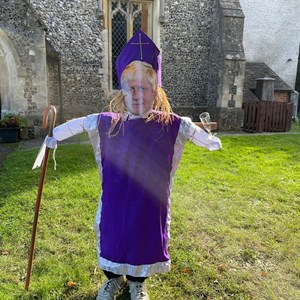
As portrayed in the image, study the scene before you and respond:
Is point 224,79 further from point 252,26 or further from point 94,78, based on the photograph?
point 252,26

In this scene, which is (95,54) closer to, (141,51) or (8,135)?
(8,135)

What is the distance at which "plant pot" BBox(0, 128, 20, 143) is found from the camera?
347 inches

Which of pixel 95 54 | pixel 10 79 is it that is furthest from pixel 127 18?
pixel 10 79

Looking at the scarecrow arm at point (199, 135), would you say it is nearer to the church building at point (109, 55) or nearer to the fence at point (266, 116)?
the church building at point (109, 55)

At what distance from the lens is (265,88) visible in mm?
13562

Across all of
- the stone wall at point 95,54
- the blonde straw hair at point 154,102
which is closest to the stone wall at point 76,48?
the stone wall at point 95,54

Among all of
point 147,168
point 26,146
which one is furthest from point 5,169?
point 147,168

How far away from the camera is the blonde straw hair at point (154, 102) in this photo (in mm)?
2164

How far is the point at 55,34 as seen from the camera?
1012cm

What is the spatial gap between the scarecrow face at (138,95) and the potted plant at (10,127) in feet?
25.1

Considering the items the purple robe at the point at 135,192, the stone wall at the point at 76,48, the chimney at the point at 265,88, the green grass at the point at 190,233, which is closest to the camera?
the purple robe at the point at 135,192

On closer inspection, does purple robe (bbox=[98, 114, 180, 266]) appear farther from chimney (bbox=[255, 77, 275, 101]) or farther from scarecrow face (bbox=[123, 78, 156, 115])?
chimney (bbox=[255, 77, 275, 101])

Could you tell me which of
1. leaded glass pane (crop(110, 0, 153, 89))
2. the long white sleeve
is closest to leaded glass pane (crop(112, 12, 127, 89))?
leaded glass pane (crop(110, 0, 153, 89))

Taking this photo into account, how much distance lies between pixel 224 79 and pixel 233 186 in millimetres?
6789
